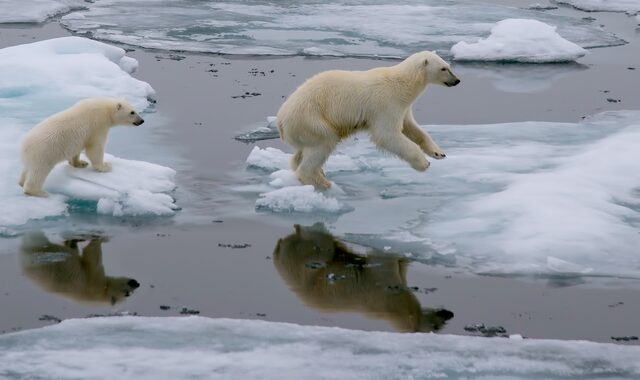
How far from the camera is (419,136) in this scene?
8000mm

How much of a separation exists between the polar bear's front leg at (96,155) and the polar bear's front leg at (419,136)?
6.90ft

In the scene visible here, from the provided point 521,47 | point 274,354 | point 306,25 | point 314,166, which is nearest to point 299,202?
point 314,166

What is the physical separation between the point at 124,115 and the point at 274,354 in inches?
131

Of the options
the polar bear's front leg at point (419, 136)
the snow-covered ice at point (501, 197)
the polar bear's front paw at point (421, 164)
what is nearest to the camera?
the snow-covered ice at point (501, 197)

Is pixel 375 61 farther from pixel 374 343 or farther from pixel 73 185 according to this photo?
pixel 374 343

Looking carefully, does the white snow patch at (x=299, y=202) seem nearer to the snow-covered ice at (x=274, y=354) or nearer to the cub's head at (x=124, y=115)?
the cub's head at (x=124, y=115)

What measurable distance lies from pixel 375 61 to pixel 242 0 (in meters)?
4.58

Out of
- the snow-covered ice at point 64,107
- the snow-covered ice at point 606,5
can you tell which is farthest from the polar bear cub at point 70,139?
the snow-covered ice at point 606,5

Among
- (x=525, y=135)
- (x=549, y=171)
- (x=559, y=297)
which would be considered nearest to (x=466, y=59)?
(x=525, y=135)

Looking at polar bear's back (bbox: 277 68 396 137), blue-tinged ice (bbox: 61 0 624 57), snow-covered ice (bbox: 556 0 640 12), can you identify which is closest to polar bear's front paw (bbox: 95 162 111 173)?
polar bear's back (bbox: 277 68 396 137)

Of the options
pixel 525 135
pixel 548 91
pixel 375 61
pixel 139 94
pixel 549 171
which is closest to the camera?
pixel 549 171

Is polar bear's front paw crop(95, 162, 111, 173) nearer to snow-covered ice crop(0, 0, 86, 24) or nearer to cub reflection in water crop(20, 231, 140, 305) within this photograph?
cub reflection in water crop(20, 231, 140, 305)

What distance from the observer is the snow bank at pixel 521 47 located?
12688mm

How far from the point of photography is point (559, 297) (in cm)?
589
